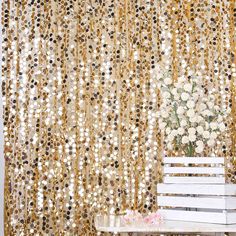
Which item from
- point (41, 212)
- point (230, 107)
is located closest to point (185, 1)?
point (230, 107)

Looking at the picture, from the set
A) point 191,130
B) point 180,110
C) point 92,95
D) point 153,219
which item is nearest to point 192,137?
point 191,130

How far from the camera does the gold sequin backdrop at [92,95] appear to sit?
300 cm

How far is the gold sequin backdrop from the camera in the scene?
9.86 feet

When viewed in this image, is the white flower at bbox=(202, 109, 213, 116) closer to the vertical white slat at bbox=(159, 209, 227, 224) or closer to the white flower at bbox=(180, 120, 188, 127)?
the white flower at bbox=(180, 120, 188, 127)

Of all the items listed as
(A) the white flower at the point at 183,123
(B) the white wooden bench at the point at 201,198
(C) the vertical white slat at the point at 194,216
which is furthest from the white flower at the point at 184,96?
(C) the vertical white slat at the point at 194,216

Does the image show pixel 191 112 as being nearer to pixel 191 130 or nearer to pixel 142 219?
pixel 191 130

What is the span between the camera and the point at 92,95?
121 inches

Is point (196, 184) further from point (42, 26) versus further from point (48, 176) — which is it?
point (42, 26)

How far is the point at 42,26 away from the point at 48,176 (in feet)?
2.98

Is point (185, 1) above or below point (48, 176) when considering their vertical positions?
above

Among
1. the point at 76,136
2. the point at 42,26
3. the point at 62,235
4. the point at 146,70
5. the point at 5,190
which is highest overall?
the point at 42,26

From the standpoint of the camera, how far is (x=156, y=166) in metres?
3.01

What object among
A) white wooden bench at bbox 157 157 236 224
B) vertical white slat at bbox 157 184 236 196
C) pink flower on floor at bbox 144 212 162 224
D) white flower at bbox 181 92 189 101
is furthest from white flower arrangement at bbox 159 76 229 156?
pink flower on floor at bbox 144 212 162 224

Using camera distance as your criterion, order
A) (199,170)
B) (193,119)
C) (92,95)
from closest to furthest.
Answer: (199,170), (193,119), (92,95)
